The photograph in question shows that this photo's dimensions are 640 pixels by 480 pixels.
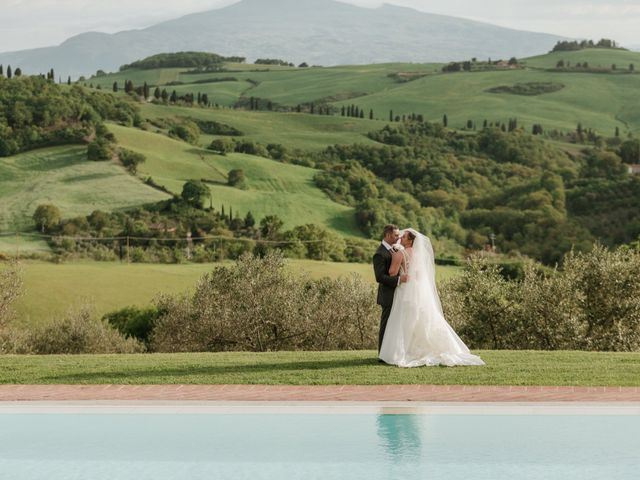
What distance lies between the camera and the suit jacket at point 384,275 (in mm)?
12781

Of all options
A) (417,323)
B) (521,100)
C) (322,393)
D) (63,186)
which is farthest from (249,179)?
(322,393)

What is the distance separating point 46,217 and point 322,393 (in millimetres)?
85981

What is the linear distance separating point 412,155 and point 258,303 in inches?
3741

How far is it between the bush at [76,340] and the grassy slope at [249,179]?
224 feet

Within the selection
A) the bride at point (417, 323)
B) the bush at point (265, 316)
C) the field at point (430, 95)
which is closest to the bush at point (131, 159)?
the field at point (430, 95)

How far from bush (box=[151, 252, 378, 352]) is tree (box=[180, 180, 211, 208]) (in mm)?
67443

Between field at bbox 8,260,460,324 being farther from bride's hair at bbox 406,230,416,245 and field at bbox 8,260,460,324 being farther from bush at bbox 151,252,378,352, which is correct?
bride's hair at bbox 406,230,416,245

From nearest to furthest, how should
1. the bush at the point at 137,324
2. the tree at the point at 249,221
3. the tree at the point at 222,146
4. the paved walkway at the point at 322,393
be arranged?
the paved walkway at the point at 322,393 < the bush at the point at 137,324 < the tree at the point at 249,221 < the tree at the point at 222,146

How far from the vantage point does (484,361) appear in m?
13.5

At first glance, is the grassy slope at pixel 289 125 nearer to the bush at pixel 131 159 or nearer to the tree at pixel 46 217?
the bush at pixel 131 159

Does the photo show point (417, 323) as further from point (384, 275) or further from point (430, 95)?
point (430, 95)

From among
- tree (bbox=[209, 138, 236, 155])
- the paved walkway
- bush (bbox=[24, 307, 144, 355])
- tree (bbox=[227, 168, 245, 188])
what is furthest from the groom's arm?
tree (bbox=[209, 138, 236, 155])

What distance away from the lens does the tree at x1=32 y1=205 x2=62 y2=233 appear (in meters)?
91.4
